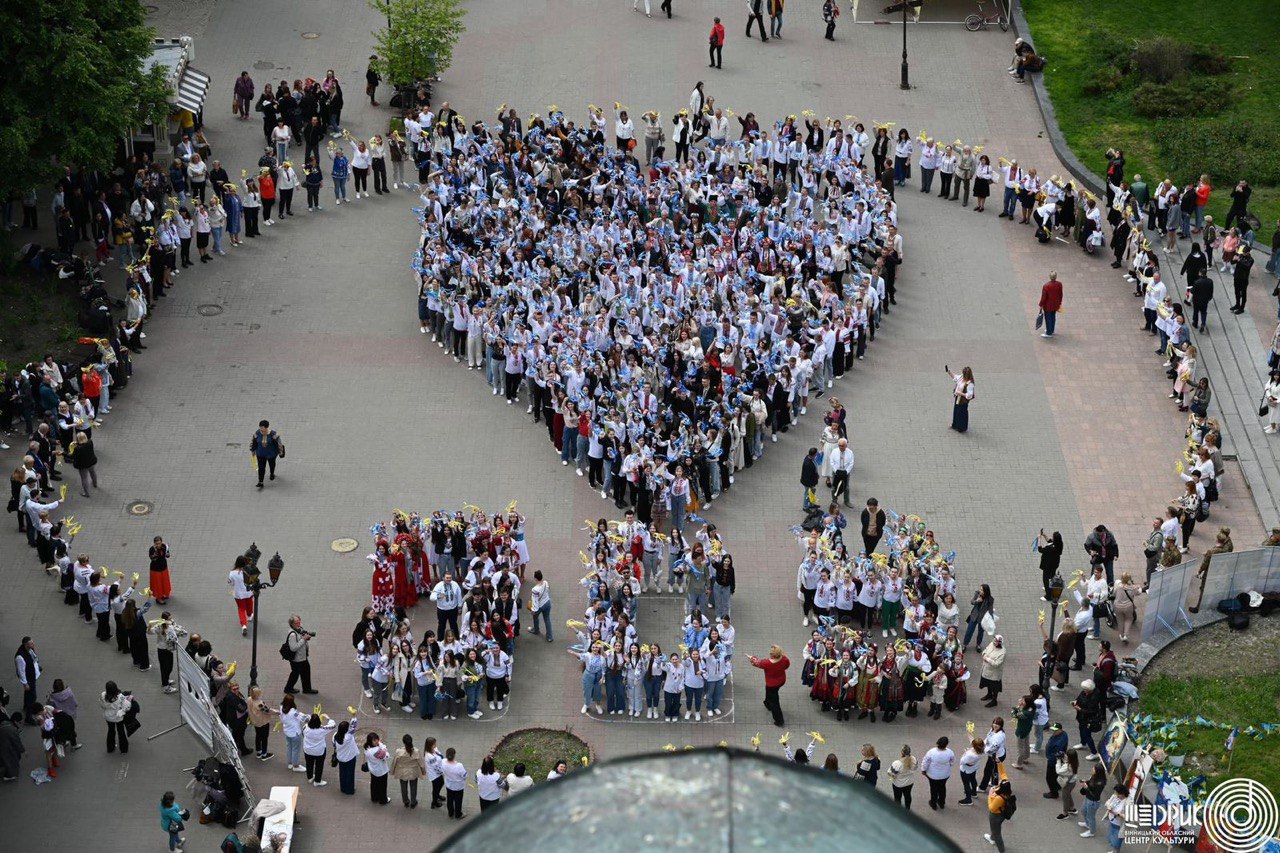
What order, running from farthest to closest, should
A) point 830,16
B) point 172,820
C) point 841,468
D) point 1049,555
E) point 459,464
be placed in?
point 830,16 < point 459,464 < point 841,468 < point 1049,555 < point 172,820

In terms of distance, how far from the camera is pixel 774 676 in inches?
1099

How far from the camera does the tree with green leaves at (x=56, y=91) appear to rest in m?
36.4

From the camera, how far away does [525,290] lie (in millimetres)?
37094

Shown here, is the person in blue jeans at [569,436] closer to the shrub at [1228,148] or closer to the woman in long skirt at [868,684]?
the woman in long skirt at [868,684]

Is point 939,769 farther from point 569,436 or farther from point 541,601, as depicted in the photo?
point 569,436

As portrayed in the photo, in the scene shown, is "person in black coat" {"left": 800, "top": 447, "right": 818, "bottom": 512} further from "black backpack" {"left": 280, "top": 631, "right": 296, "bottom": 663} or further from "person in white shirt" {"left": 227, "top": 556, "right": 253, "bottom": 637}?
"person in white shirt" {"left": 227, "top": 556, "right": 253, "bottom": 637}

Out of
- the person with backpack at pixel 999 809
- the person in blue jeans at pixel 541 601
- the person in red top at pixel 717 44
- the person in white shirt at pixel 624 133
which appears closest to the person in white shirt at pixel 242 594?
the person in blue jeans at pixel 541 601

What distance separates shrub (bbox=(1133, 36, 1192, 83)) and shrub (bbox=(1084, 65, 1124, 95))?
0.59 metres

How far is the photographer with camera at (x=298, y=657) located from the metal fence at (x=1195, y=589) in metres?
13.8

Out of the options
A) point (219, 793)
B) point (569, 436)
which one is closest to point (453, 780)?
point (219, 793)

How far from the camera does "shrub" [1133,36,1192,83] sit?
49.2m

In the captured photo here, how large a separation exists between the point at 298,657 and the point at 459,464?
7.34m

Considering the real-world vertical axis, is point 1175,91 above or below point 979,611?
above

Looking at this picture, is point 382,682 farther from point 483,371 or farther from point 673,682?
point 483,371
